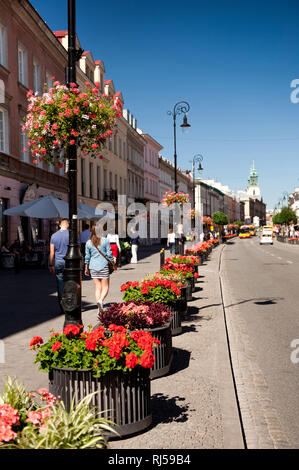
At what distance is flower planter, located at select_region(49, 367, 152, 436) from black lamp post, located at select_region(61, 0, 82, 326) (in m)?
2.24

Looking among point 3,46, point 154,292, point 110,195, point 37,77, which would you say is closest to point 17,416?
point 154,292

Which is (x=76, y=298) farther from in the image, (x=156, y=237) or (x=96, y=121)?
(x=156, y=237)

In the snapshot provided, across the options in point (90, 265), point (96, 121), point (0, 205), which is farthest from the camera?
point (0, 205)

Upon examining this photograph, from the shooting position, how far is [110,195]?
45.4 meters

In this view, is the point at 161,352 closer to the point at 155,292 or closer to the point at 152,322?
the point at 152,322

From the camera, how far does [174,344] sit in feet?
24.5

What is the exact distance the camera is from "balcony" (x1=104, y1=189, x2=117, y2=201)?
146 feet

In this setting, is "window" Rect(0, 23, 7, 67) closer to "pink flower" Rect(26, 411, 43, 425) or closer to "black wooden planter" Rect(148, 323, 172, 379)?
"black wooden planter" Rect(148, 323, 172, 379)

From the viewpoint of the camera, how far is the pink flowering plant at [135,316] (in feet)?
18.5

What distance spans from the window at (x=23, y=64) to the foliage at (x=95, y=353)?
77.4 feet

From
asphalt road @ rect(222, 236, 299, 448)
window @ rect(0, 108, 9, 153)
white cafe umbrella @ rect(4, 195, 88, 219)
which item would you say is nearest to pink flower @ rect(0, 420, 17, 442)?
asphalt road @ rect(222, 236, 299, 448)

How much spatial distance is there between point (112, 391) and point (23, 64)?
2482cm
